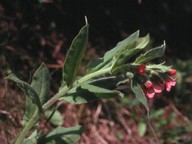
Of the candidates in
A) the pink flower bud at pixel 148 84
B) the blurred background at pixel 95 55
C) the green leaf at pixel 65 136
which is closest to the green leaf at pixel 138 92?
the pink flower bud at pixel 148 84

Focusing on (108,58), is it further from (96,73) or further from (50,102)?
(50,102)

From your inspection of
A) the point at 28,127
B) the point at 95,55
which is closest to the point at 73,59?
the point at 28,127

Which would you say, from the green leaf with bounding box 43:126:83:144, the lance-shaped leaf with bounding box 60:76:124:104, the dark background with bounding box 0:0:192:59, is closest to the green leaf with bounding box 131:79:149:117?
the lance-shaped leaf with bounding box 60:76:124:104

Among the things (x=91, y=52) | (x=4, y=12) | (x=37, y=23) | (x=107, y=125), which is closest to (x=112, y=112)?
(x=107, y=125)

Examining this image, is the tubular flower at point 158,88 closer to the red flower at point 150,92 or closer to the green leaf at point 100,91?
the red flower at point 150,92

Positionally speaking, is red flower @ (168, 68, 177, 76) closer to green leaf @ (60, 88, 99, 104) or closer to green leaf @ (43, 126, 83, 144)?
green leaf @ (60, 88, 99, 104)

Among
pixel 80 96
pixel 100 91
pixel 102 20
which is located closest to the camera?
pixel 100 91

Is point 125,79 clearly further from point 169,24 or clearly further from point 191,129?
point 169,24
